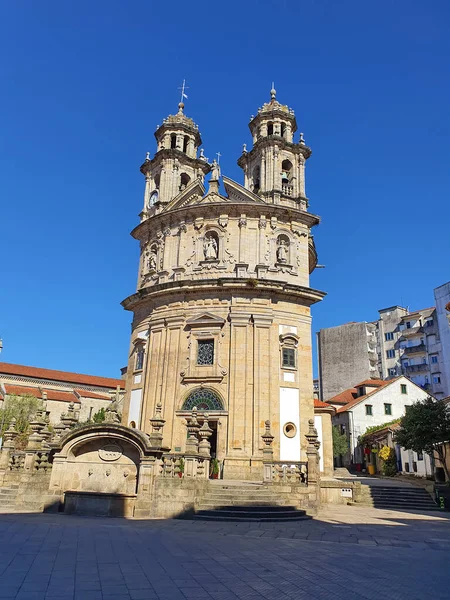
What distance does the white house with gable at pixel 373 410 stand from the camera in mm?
45219

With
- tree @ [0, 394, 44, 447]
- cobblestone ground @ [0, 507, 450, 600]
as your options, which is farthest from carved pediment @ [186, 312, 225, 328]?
tree @ [0, 394, 44, 447]

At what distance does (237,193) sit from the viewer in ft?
104

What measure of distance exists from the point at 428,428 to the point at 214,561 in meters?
20.6

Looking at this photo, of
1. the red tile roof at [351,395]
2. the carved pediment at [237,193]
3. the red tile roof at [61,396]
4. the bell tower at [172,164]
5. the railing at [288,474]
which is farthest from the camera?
the red tile roof at [61,396]

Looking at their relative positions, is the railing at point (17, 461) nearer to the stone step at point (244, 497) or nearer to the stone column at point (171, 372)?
the stone column at point (171, 372)

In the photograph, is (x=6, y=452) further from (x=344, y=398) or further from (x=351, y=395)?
(x=351, y=395)

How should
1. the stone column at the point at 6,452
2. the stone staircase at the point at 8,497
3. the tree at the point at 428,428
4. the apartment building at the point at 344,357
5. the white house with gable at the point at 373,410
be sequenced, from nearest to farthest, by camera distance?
the stone staircase at the point at 8,497, the stone column at the point at 6,452, the tree at the point at 428,428, the white house with gable at the point at 373,410, the apartment building at the point at 344,357

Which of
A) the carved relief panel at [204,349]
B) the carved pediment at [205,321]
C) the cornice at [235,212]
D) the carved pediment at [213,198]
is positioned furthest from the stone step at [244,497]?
the carved pediment at [213,198]

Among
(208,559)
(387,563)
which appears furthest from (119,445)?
(387,563)

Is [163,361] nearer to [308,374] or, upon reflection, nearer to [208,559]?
[308,374]

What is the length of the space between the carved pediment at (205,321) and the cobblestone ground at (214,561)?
12.9 m

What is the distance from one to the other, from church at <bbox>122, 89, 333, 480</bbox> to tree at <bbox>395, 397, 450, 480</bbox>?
4.59 metres

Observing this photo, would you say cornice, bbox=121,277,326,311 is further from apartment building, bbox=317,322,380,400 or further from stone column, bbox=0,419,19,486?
apartment building, bbox=317,322,380,400

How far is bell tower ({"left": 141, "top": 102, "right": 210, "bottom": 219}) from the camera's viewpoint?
34.1 m
